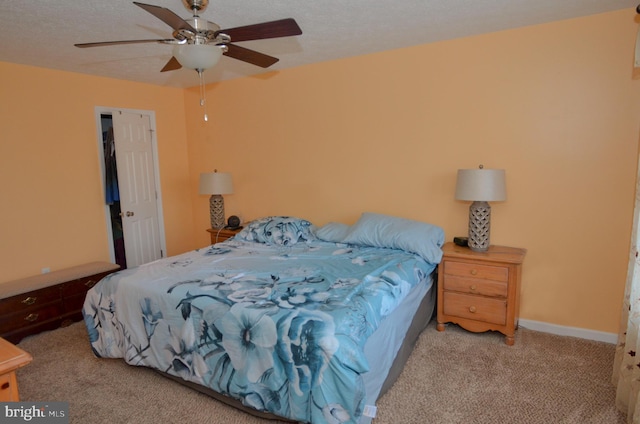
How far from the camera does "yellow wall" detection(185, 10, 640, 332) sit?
2.69 meters

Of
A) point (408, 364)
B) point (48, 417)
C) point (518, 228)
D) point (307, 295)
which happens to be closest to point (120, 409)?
point (48, 417)

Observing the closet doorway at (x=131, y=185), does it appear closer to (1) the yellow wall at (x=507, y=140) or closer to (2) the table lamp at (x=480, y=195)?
(1) the yellow wall at (x=507, y=140)

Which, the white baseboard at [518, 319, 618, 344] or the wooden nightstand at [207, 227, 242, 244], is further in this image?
the wooden nightstand at [207, 227, 242, 244]

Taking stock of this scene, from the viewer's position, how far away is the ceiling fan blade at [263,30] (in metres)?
1.87

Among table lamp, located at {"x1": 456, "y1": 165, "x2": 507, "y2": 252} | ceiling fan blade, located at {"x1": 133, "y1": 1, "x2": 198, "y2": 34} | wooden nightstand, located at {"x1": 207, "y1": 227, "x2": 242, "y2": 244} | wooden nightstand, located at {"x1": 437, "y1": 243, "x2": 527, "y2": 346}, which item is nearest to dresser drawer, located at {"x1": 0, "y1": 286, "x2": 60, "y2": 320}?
wooden nightstand, located at {"x1": 207, "y1": 227, "x2": 242, "y2": 244}

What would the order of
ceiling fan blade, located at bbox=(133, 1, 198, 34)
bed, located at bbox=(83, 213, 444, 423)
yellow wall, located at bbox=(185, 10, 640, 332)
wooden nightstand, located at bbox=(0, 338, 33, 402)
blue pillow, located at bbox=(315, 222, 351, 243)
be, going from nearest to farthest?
wooden nightstand, located at bbox=(0, 338, 33, 402) → ceiling fan blade, located at bbox=(133, 1, 198, 34) → bed, located at bbox=(83, 213, 444, 423) → yellow wall, located at bbox=(185, 10, 640, 332) → blue pillow, located at bbox=(315, 222, 351, 243)

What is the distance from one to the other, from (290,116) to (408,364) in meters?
2.70

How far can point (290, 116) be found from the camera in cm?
401

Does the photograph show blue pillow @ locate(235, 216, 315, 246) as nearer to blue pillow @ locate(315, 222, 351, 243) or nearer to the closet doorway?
blue pillow @ locate(315, 222, 351, 243)

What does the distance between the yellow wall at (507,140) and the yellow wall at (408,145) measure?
11 millimetres

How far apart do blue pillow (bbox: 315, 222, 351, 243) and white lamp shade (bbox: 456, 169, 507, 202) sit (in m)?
1.13

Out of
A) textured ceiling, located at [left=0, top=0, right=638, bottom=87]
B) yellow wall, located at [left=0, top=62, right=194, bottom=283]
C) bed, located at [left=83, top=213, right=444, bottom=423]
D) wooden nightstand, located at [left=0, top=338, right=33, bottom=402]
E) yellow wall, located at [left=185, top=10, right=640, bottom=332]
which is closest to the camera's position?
wooden nightstand, located at [left=0, top=338, right=33, bottom=402]

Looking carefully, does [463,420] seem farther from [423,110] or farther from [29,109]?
[29,109]

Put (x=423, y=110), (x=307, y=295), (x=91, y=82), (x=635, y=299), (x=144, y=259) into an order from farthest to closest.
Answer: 1. (x=144, y=259)
2. (x=91, y=82)
3. (x=423, y=110)
4. (x=307, y=295)
5. (x=635, y=299)
